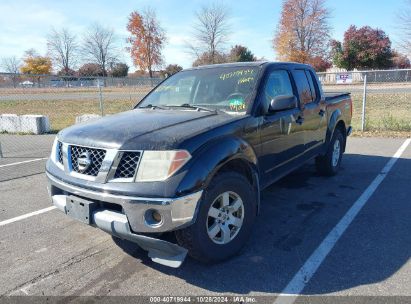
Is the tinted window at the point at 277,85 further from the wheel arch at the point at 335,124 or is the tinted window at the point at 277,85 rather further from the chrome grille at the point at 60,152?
the chrome grille at the point at 60,152

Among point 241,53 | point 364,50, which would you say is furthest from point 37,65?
point 364,50

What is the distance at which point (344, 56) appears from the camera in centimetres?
4441

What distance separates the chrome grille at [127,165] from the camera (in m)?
2.85

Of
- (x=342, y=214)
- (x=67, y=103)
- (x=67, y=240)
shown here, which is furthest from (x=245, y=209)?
(x=67, y=103)

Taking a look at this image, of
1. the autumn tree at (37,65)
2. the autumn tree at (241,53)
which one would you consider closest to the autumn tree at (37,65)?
the autumn tree at (37,65)

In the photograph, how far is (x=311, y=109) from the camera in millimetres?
5027

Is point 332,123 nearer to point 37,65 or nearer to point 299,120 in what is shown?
point 299,120

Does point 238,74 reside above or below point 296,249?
above

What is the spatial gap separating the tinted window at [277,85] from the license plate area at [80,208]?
7.07 feet

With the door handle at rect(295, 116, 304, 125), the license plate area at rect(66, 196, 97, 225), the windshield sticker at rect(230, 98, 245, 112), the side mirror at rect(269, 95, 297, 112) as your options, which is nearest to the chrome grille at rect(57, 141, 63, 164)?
the license plate area at rect(66, 196, 97, 225)

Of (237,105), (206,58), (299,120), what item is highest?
(206,58)

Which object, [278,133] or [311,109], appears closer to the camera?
[278,133]

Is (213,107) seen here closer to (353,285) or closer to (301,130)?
(301,130)

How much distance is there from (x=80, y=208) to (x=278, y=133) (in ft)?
7.59
